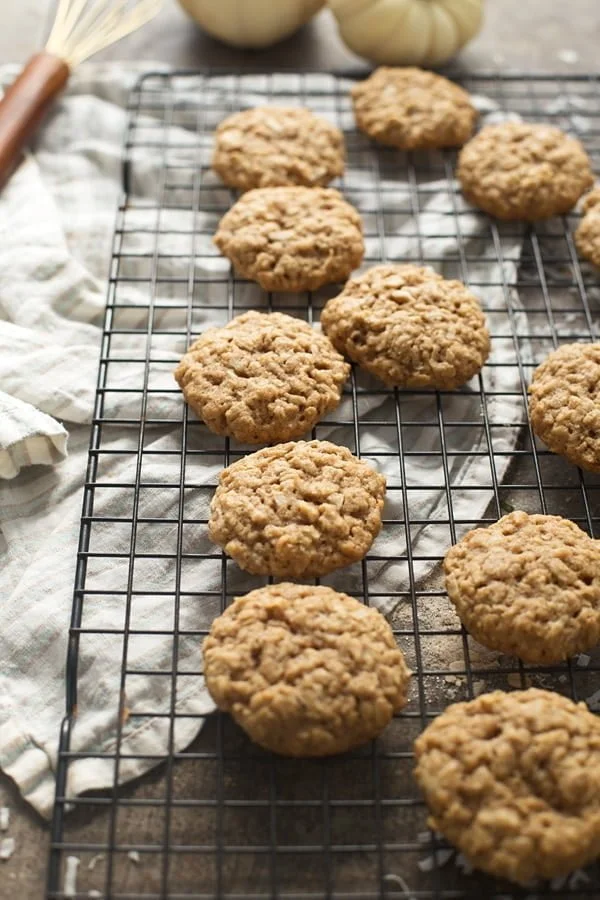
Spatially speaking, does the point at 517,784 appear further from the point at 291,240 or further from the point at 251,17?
the point at 251,17

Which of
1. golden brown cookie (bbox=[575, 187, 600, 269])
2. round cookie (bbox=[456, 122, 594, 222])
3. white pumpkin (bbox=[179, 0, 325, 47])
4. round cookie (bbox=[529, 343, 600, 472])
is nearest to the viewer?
round cookie (bbox=[529, 343, 600, 472])

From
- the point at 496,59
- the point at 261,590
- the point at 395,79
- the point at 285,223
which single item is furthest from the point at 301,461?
the point at 496,59

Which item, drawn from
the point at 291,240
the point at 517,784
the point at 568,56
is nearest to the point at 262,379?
the point at 291,240

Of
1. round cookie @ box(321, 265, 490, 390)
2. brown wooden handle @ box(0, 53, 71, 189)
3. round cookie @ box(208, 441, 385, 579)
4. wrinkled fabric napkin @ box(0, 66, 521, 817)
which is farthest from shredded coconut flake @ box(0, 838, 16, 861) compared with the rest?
brown wooden handle @ box(0, 53, 71, 189)

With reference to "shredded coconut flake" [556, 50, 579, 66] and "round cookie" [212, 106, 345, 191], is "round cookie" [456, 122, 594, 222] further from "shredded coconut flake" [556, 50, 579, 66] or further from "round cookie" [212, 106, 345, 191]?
"shredded coconut flake" [556, 50, 579, 66]

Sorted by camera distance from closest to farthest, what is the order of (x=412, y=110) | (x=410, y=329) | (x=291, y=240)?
(x=410, y=329) < (x=291, y=240) < (x=412, y=110)

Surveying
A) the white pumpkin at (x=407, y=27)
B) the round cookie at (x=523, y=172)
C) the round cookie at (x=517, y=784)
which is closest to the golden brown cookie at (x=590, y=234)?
the round cookie at (x=523, y=172)
